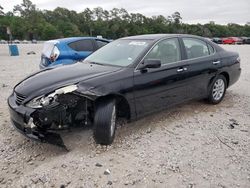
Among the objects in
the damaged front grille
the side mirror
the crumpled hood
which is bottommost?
the damaged front grille

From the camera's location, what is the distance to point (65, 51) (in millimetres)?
7672

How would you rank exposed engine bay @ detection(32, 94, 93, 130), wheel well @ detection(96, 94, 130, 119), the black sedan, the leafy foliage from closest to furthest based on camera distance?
exposed engine bay @ detection(32, 94, 93, 130) → the black sedan → wheel well @ detection(96, 94, 130, 119) → the leafy foliage

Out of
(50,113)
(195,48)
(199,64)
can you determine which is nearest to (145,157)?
(50,113)

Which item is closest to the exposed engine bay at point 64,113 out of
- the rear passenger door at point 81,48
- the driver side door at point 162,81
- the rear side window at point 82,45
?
the driver side door at point 162,81

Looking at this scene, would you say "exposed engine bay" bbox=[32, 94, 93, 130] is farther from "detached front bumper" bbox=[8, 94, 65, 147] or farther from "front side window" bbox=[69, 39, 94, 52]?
"front side window" bbox=[69, 39, 94, 52]

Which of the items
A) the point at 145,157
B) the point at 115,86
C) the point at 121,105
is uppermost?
the point at 115,86

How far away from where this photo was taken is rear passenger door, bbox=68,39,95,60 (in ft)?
25.8

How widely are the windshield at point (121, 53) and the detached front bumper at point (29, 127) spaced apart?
60.9 inches

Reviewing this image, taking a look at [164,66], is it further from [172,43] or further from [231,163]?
[231,163]

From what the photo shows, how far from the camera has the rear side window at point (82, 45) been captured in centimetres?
798

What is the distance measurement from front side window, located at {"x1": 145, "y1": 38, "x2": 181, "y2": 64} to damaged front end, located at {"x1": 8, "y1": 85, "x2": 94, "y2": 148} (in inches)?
57.5

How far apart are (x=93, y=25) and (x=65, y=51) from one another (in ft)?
267

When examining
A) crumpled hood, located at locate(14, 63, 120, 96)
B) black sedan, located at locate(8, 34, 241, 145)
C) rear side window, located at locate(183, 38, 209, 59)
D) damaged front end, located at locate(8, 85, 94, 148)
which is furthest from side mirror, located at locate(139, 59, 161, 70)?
rear side window, located at locate(183, 38, 209, 59)

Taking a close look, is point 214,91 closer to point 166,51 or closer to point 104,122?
point 166,51
